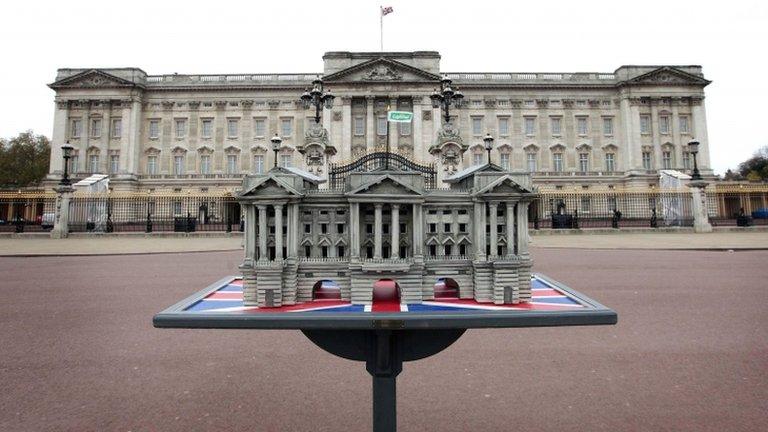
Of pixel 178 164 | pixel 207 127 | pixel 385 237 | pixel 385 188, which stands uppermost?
pixel 207 127

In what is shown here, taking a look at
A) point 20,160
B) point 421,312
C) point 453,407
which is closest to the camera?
point 421,312

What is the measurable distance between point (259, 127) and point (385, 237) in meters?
47.7

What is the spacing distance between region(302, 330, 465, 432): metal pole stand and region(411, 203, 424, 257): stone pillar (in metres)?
0.63

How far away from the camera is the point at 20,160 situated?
201 ft

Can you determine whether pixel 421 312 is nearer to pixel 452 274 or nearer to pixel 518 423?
pixel 452 274

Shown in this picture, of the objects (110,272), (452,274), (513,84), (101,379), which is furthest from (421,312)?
(513,84)

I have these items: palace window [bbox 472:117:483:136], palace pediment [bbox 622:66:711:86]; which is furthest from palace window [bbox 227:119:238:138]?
palace pediment [bbox 622:66:711:86]

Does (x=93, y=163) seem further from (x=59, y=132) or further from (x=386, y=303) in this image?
(x=386, y=303)

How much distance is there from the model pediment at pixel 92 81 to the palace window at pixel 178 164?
915 cm

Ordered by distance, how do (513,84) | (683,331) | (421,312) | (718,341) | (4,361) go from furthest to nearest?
(513,84)
(683,331)
(718,341)
(4,361)
(421,312)

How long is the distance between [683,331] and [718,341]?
558mm

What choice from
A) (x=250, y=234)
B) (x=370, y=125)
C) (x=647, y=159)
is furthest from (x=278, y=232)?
(x=647, y=159)

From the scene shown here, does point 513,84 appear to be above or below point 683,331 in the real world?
above

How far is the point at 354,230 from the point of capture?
132 inches
